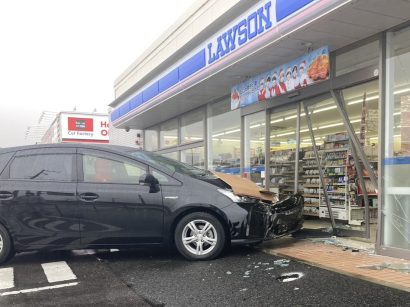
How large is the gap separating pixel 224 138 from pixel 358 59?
15.9ft

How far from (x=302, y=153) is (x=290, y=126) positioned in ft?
1.89

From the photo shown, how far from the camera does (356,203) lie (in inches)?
310

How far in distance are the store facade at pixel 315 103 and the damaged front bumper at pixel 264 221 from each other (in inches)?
46.3

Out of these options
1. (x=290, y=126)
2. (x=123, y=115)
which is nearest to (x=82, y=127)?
(x=123, y=115)

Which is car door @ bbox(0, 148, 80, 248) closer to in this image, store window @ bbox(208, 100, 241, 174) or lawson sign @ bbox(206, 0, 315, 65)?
lawson sign @ bbox(206, 0, 315, 65)

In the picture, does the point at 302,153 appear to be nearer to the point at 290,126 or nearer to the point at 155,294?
the point at 290,126

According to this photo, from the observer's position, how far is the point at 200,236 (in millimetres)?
5605

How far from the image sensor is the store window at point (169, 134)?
46.4 ft

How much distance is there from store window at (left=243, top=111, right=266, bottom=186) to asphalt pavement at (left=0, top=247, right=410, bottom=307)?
3.59m

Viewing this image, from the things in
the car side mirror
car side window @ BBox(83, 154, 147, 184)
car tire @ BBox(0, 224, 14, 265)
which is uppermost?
car side window @ BBox(83, 154, 147, 184)

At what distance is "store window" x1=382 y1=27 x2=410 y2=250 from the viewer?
5586 mm

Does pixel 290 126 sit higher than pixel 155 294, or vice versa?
pixel 290 126

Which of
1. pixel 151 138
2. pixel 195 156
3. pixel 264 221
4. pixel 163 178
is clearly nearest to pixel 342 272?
pixel 264 221

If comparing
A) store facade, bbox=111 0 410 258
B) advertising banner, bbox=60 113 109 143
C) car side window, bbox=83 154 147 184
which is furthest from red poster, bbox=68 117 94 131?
car side window, bbox=83 154 147 184
